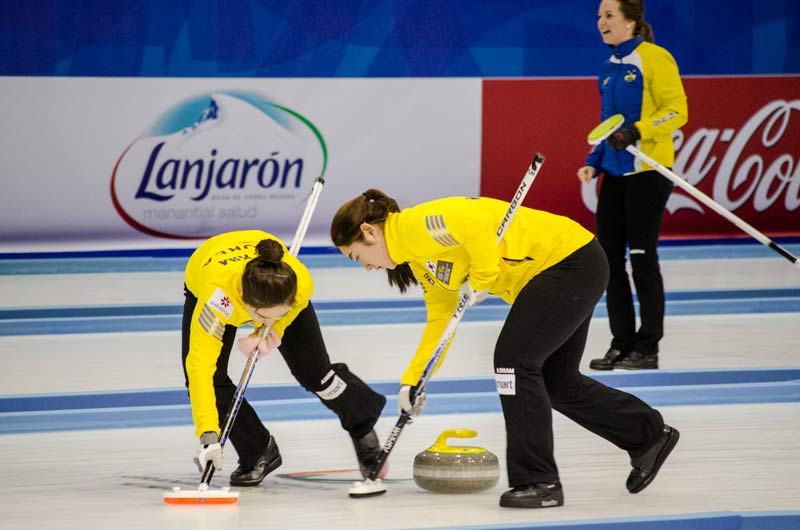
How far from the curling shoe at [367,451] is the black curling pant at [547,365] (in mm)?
518

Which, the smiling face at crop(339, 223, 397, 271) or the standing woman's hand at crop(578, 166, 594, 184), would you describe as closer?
the smiling face at crop(339, 223, 397, 271)

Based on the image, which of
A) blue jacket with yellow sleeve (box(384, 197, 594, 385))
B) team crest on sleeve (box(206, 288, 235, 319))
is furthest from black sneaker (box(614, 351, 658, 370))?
team crest on sleeve (box(206, 288, 235, 319))

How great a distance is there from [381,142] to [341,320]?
7.67 ft

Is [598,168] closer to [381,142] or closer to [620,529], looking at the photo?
[620,529]

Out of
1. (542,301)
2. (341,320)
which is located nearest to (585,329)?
(542,301)

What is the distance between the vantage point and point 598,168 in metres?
5.06

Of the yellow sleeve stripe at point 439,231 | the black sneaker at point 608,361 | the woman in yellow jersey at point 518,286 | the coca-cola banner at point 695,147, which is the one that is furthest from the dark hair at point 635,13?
the coca-cola banner at point 695,147

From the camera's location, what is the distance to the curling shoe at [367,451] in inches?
143

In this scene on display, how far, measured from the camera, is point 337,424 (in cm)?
446

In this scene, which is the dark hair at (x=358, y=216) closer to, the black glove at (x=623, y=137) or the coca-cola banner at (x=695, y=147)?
the black glove at (x=623, y=137)

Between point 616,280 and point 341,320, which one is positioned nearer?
point 616,280

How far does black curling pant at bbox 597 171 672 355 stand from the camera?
4922mm

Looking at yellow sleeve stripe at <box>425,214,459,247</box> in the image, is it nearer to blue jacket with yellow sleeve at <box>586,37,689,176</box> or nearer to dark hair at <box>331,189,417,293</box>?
dark hair at <box>331,189,417,293</box>

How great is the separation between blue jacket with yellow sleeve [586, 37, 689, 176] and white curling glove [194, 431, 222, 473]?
2.27 m
